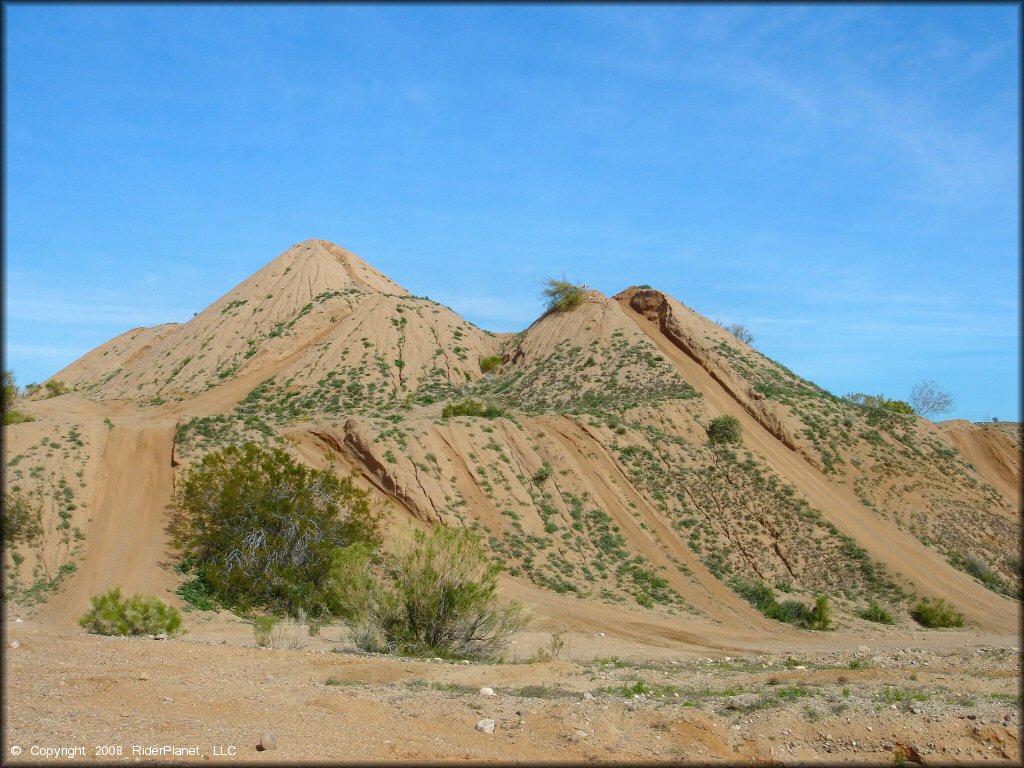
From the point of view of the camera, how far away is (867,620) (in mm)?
25469

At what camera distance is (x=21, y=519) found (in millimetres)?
23500

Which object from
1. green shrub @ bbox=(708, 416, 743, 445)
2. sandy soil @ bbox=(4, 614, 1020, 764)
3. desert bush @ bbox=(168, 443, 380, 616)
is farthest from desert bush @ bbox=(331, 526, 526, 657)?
green shrub @ bbox=(708, 416, 743, 445)

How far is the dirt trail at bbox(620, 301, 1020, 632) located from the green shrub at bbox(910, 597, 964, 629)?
0.52m

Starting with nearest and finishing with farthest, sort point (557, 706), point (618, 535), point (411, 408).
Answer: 1. point (557, 706)
2. point (618, 535)
3. point (411, 408)

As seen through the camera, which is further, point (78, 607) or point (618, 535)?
point (618, 535)

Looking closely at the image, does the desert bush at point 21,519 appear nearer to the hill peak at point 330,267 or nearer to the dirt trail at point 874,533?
the dirt trail at point 874,533

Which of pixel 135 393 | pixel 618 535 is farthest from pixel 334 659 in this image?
pixel 135 393

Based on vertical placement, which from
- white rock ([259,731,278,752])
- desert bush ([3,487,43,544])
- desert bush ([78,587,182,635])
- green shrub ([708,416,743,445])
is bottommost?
desert bush ([78,587,182,635])

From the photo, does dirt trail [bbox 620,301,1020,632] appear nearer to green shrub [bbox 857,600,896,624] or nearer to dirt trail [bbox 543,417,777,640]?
green shrub [bbox 857,600,896,624]

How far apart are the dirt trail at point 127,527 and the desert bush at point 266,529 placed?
843mm

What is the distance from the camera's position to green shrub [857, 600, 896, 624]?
83.5 feet

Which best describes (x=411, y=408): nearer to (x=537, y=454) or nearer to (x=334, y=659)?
(x=537, y=454)

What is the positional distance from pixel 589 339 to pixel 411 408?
11851 millimetres

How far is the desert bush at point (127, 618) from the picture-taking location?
1681cm
